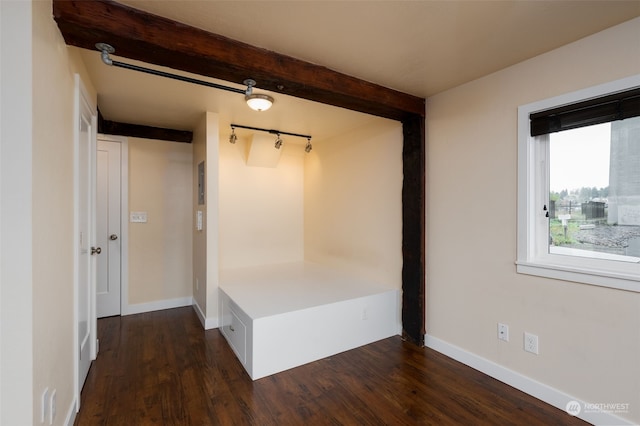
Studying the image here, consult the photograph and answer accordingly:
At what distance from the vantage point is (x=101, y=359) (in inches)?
100

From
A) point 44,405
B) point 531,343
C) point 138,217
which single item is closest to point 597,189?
point 531,343

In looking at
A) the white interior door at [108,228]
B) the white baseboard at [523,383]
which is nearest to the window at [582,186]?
the white baseboard at [523,383]

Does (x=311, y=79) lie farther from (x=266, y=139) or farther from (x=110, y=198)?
(x=110, y=198)

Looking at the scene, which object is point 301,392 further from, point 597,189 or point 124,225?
point 124,225

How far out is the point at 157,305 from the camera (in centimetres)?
379

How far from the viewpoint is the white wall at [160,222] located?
12.1ft

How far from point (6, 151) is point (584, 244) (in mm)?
3010

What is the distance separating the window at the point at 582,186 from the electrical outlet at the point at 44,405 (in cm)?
274

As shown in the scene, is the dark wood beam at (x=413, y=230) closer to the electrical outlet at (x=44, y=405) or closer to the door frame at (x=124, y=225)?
the electrical outlet at (x=44, y=405)

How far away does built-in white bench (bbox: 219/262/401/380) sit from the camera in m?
2.35

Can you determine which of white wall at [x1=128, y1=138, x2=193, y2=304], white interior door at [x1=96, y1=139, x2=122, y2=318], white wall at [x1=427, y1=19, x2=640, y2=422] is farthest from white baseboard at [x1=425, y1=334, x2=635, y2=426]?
white interior door at [x1=96, y1=139, x2=122, y2=318]

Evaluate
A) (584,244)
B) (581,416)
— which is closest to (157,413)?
(581,416)

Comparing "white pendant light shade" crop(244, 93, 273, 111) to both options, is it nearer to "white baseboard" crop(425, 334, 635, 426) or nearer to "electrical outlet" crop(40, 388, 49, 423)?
"electrical outlet" crop(40, 388, 49, 423)

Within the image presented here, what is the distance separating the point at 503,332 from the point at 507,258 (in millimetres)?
545
